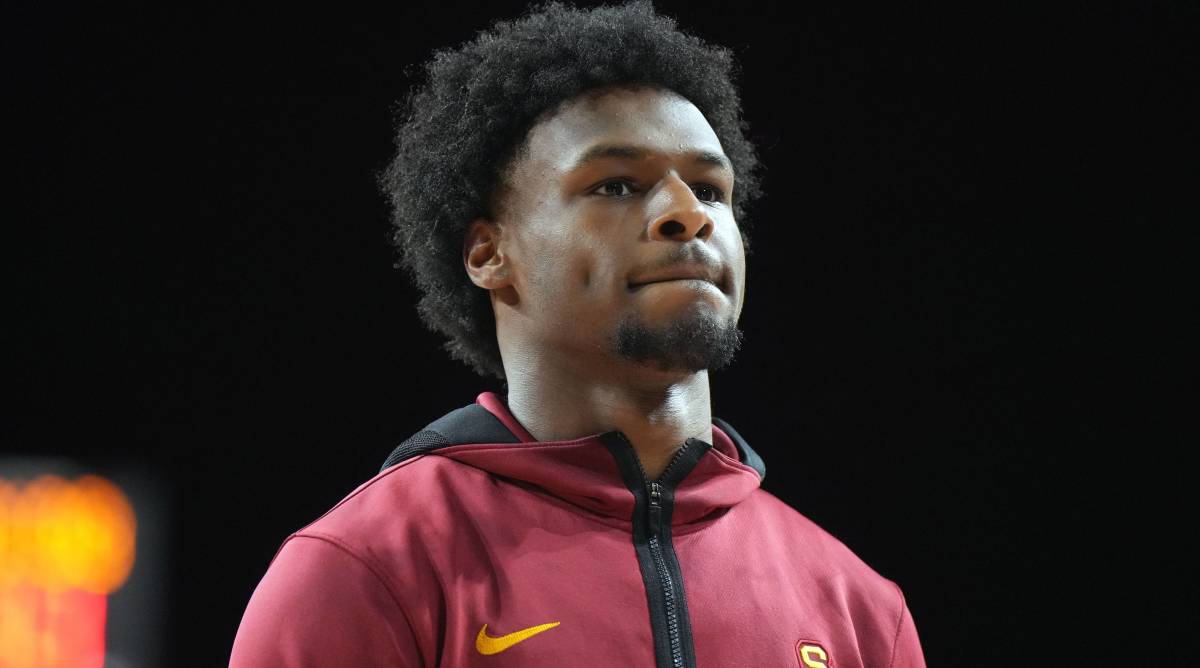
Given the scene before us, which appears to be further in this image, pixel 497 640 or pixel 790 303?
pixel 790 303

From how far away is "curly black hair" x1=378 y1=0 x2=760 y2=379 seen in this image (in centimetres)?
149

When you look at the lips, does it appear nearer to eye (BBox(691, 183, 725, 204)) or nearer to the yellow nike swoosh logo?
eye (BBox(691, 183, 725, 204))

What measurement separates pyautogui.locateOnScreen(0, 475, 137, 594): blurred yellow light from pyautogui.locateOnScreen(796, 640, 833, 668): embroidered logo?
159 centimetres

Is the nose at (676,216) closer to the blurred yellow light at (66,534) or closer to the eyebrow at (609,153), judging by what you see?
the eyebrow at (609,153)

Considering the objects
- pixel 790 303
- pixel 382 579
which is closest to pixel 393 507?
pixel 382 579

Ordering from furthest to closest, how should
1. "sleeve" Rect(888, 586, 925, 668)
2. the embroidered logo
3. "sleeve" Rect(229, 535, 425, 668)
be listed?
"sleeve" Rect(888, 586, 925, 668), the embroidered logo, "sleeve" Rect(229, 535, 425, 668)

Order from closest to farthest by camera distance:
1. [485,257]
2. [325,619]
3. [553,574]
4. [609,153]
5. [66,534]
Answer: [325,619]
[553,574]
[609,153]
[485,257]
[66,534]

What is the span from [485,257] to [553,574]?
1.30 feet

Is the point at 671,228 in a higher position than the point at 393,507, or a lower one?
higher

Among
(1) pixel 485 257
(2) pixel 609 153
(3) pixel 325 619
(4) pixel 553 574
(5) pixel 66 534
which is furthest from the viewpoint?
(5) pixel 66 534

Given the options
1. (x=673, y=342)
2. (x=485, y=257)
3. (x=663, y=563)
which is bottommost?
(x=663, y=563)

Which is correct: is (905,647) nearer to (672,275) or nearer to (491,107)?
(672,275)

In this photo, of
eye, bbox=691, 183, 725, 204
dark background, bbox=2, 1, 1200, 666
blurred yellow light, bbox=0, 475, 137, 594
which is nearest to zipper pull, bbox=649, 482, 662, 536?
eye, bbox=691, 183, 725, 204

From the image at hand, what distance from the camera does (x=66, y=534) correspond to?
8.34 ft
